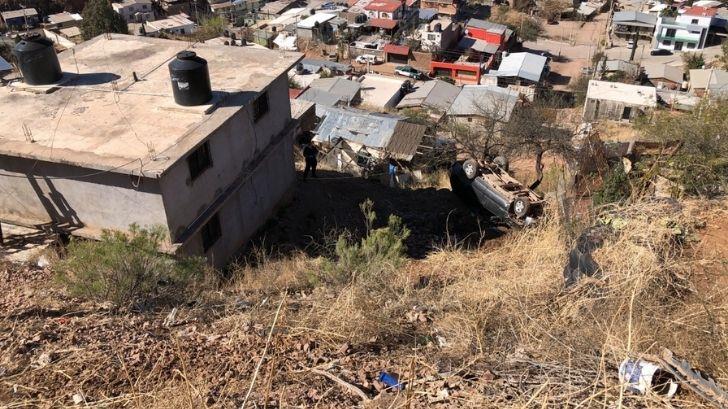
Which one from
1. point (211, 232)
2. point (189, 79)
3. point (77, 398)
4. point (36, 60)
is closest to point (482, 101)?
point (211, 232)

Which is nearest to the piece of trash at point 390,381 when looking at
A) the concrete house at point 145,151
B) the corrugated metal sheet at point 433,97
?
the concrete house at point 145,151

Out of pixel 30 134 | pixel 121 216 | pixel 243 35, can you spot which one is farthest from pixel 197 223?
pixel 243 35

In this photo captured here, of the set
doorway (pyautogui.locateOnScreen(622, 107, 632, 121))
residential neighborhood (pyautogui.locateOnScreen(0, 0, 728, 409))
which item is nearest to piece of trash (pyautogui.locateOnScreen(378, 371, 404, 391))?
residential neighborhood (pyautogui.locateOnScreen(0, 0, 728, 409))

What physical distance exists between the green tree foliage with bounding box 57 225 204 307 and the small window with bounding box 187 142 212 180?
6.45ft

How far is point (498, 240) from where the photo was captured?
13.1m

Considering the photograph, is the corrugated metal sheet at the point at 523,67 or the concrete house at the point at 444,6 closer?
the corrugated metal sheet at the point at 523,67

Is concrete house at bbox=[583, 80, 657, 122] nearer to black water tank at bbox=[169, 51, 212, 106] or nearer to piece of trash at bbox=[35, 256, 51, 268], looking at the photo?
black water tank at bbox=[169, 51, 212, 106]

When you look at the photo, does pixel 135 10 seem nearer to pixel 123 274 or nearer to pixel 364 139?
pixel 364 139

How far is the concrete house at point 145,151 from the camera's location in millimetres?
9367

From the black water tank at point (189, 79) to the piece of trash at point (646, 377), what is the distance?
8.74 meters

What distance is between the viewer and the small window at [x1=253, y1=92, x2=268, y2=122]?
1203cm

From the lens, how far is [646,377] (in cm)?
450

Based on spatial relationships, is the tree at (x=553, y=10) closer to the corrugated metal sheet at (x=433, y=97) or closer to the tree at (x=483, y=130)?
the corrugated metal sheet at (x=433, y=97)

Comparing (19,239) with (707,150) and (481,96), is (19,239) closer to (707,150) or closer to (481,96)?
(707,150)
